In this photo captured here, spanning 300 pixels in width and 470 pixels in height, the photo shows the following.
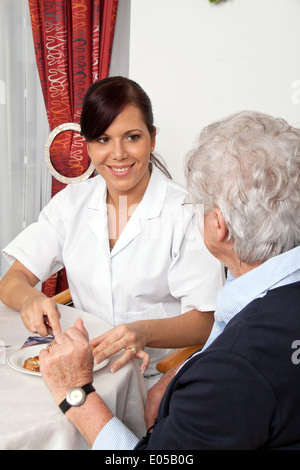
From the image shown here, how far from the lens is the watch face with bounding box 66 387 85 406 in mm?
962

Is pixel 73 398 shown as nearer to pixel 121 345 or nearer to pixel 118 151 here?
pixel 121 345

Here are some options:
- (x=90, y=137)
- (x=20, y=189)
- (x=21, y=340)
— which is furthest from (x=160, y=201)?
(x=20, y=189)

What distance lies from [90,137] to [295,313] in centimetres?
115

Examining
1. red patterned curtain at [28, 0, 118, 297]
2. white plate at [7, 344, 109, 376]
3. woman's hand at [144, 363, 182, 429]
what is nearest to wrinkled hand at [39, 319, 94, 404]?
white plate at [7, 344, 109, 376]

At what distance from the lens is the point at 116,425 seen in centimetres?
95

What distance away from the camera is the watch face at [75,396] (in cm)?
96

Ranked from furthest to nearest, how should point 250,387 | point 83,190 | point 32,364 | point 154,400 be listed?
1. point 83,190
2. point 154,400
3. point 32,364
4. point 250,387

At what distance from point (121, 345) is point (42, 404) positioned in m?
0.31

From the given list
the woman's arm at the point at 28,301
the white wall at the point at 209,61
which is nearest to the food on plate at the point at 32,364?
the woman's arm at the point at 28,301

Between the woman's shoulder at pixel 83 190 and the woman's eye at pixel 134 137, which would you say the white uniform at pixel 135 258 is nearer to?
the woman's shoulder at pixel 83 190

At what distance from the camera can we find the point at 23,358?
1.22 metres

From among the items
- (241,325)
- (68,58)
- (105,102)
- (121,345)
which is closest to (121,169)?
(105,102)

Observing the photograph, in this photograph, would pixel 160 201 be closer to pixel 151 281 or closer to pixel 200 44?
pixel 151 281

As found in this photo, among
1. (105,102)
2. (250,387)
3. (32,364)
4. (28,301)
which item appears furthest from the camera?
(105,102)
